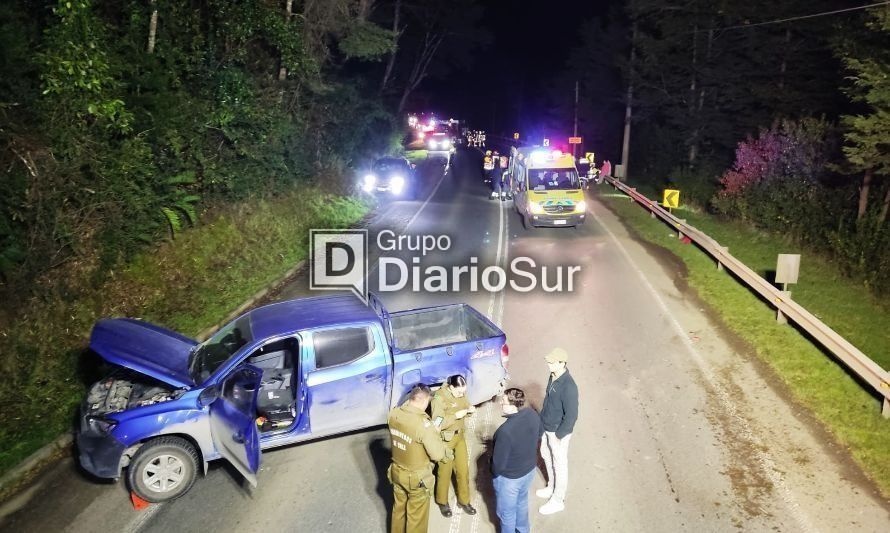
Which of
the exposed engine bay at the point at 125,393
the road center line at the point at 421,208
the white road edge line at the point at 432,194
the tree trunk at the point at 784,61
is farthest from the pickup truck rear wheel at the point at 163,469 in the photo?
the tree trunk at the point at 784,61

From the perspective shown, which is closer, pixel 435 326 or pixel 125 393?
pixel 125 393

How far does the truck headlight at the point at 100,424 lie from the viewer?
6641mm

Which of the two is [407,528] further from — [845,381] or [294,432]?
[845,381]

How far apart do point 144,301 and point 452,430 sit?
8.58 meters

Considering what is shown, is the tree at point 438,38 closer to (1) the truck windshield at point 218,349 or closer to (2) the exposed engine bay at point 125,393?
(1) the truck windshield at point 218,349

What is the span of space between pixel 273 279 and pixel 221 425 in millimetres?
8783

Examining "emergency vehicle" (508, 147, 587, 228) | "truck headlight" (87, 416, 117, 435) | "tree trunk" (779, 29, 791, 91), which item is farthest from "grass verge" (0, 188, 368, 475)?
"tree trunk" (779, 29, 791, 91)

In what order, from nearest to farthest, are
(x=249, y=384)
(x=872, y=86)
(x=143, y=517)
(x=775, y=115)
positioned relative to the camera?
1. (x=143, y=517)
2. (x=249, y=384)
3. (x=872, y=86)
4. (x=775, y=115)

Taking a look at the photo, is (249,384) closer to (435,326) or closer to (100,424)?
(100,424)

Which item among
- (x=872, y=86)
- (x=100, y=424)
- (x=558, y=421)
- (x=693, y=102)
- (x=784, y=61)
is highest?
(x=784, y=61)

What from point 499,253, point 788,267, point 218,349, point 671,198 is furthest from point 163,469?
point 671,198

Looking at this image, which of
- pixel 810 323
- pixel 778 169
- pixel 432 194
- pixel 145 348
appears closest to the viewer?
pixel 145 348

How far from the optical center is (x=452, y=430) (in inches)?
236

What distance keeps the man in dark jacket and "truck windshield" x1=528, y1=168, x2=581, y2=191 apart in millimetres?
16024
